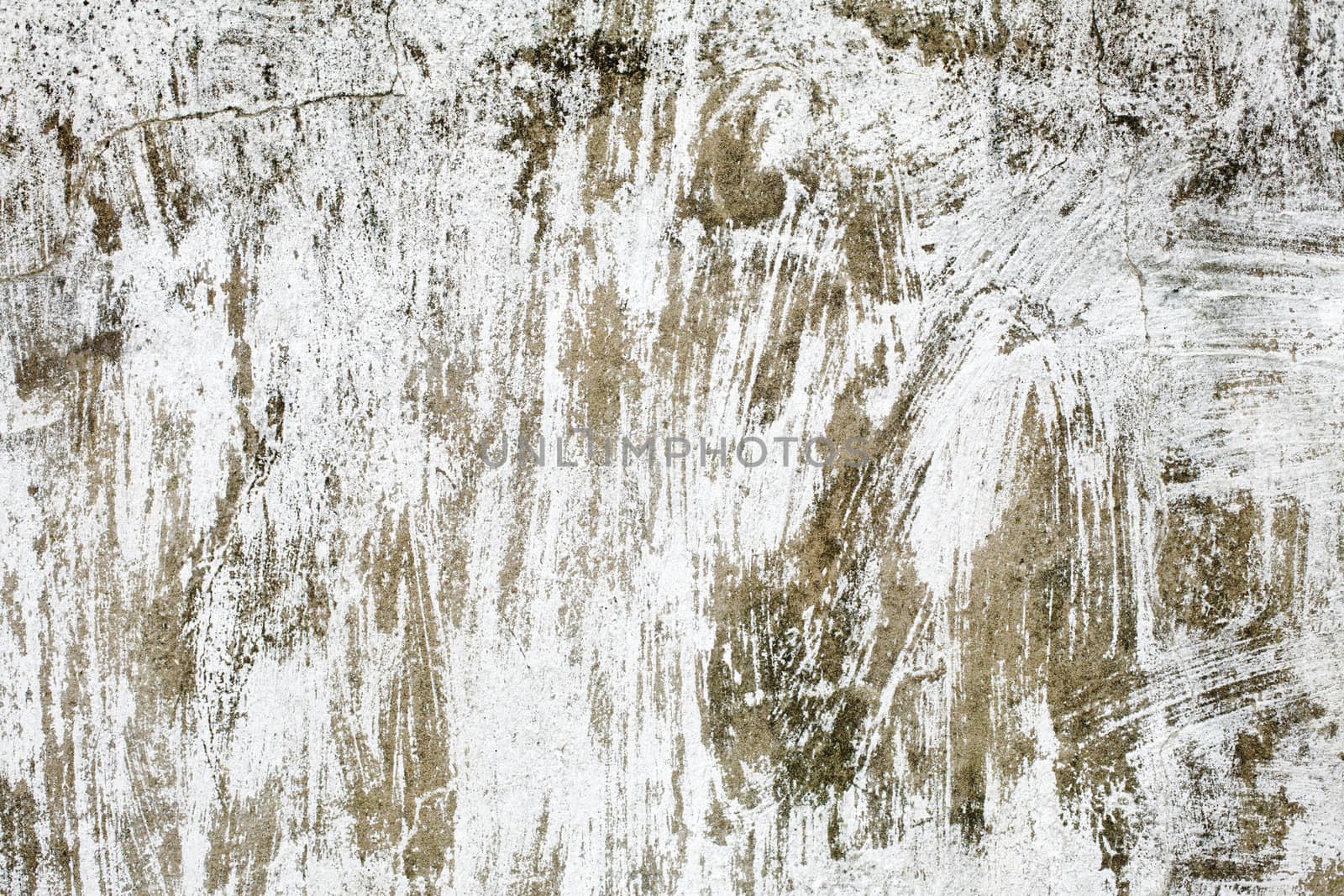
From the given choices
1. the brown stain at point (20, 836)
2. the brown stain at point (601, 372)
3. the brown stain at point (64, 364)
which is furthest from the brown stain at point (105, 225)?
the brown stain at point (20, 836)

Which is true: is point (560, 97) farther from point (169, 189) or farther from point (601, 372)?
point (169, 189)

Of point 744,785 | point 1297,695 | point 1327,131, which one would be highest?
point 1327,131

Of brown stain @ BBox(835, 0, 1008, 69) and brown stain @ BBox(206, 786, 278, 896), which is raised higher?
brown stain @ BBox(835, 0, 1008, 69)

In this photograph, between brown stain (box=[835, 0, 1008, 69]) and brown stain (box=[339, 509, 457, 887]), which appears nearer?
brown stain (box=[339, 509, 457, 887])

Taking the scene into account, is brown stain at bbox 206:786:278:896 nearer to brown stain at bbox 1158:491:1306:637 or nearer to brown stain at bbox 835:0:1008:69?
brown stain at bbox 1158:491:1306:637

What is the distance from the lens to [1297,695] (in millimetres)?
3816

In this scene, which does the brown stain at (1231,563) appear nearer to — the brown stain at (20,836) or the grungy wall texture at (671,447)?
the grungy wall texture at (671,447)

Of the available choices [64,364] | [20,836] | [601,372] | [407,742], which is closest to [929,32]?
[601,372]

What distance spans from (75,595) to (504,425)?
6.56 ft

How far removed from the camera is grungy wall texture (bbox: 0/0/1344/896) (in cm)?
372

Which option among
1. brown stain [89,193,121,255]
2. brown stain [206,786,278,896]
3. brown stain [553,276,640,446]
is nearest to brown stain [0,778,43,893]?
brown stain [206,786,278,896]

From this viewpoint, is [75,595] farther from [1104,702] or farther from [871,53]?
[1104,702]

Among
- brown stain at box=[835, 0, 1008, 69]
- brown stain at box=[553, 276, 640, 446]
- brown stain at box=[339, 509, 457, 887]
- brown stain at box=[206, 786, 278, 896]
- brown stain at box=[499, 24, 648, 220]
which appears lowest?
brown stain at box=[206, 786, 278, 896]

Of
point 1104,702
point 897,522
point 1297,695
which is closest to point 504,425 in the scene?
point 897,522
